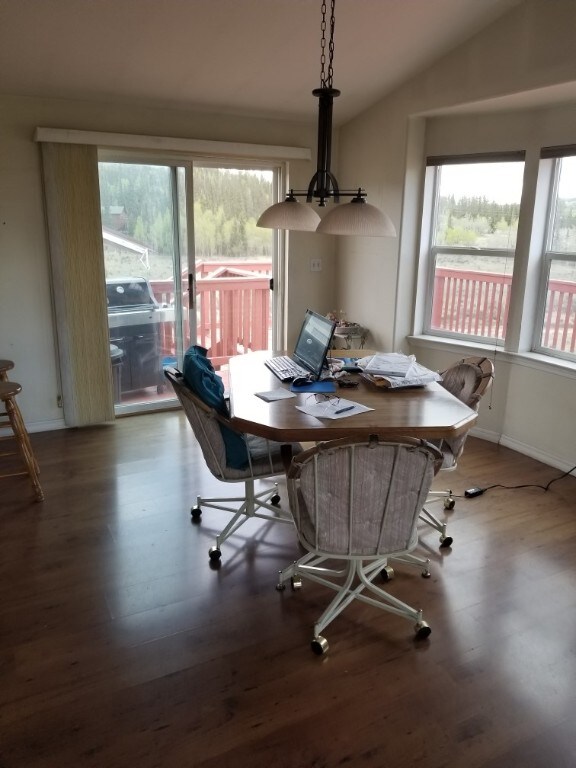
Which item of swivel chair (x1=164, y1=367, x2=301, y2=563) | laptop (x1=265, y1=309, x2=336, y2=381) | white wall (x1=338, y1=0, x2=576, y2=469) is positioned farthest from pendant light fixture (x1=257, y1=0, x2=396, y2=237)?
white wall (x1=338, y1=0, x2=576, y2=469)

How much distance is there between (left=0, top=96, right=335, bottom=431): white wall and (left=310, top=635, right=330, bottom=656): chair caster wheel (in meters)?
2.91

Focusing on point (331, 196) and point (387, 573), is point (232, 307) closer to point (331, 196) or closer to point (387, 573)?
point (331, 196)

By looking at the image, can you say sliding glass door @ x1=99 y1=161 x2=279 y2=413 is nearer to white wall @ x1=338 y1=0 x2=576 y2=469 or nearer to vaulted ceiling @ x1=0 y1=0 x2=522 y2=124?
vaulted ceiling @ x1=0 y1=0 x2=522 y2=124

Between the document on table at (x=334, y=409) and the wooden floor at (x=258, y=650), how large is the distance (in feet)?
2.48

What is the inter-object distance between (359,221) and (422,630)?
1.70m

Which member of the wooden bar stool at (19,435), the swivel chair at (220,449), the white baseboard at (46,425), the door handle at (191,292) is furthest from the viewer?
the door handle at (191,292)

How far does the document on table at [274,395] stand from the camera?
2.64 meters

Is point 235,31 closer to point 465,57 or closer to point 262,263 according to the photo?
point 465,57

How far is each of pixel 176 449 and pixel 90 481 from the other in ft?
2.15

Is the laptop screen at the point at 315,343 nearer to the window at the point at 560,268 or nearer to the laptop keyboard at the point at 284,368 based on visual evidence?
the laptop keyboard at the point at 284,368

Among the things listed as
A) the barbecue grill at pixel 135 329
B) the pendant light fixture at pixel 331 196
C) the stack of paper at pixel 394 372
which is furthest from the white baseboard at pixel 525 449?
the barbecue grill at pixel 135 329

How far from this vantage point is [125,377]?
4.67m

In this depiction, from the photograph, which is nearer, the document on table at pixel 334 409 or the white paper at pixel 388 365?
the document on table at pixel 334 409

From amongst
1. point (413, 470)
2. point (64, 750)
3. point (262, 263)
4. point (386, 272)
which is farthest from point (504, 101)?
point (64, 750)
